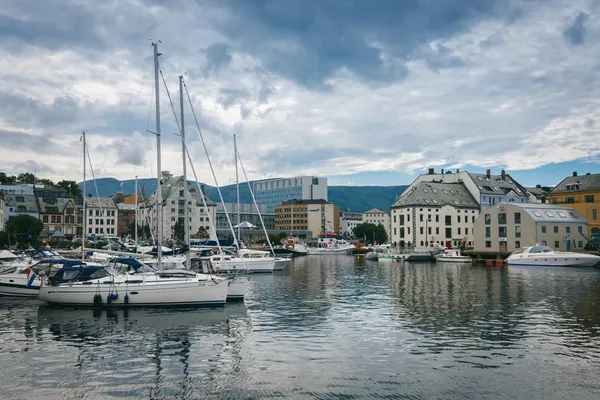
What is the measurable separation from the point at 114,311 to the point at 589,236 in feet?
332

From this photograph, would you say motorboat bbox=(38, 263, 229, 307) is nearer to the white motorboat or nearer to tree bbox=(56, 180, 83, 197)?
the white motorboat

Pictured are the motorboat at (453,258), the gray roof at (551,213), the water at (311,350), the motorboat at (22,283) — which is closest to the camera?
the water at (311,350)

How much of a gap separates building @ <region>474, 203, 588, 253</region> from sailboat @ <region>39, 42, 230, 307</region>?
8254 centimetres

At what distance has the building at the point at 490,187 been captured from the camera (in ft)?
479

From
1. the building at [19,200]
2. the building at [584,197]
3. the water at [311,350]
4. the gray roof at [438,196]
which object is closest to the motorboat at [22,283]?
the water at [311,350]

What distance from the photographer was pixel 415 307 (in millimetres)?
37781

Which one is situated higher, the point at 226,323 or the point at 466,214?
the point at 466,214

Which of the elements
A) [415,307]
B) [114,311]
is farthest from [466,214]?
[114,311]

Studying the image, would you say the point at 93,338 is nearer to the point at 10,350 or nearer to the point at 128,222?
the point at 10,350

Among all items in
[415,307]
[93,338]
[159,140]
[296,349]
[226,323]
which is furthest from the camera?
[159,140]

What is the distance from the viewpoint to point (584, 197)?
112m

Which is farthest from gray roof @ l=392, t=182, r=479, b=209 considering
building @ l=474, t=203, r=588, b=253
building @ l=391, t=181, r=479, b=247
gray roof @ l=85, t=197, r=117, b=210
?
gray roof @ l=85, t=197, r=117, b=210

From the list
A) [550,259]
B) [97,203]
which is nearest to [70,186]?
[97,203]

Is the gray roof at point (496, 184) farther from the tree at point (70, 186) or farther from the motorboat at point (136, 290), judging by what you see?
the tree at point (70, 186)
